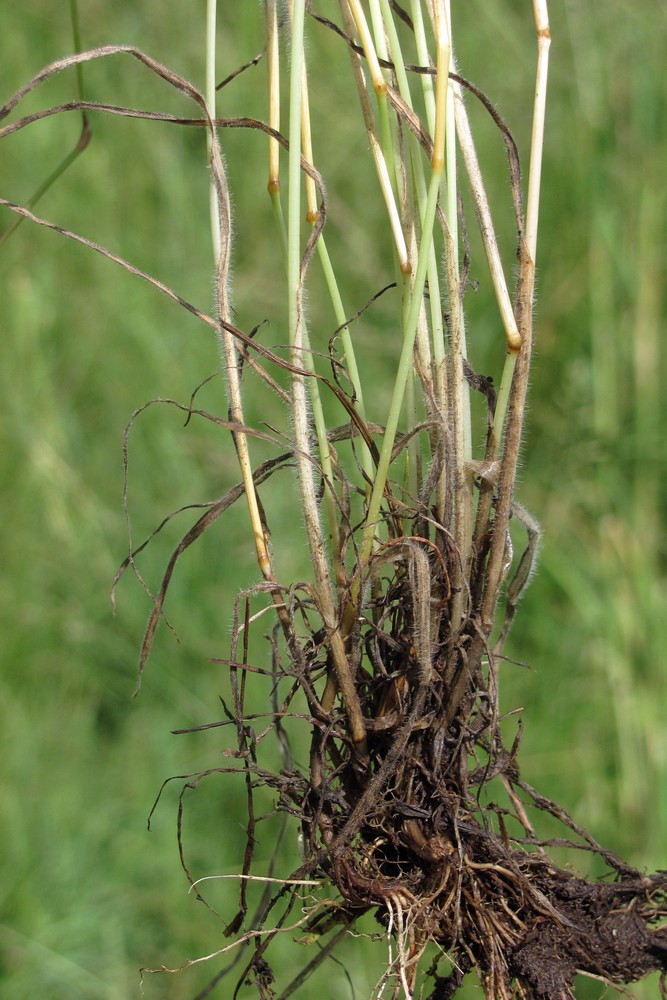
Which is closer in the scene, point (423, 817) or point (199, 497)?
point (423, 817)

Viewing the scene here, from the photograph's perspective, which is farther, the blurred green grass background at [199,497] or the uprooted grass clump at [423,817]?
the blurred green grass background at [199,497]

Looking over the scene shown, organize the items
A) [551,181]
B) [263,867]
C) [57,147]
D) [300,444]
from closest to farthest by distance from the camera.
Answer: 1. [300,444]
2. [263,867]
3. [551,181]
4. [57,147]

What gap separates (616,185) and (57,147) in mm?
1366

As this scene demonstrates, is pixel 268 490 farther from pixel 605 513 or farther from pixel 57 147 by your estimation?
pixel 57 147

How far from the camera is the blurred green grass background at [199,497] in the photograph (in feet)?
5.55

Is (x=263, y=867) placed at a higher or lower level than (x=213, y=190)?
lower

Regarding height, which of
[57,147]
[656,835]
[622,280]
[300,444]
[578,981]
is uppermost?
[57,147]

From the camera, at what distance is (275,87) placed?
0.64 meters

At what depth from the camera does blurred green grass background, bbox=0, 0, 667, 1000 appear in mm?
1692

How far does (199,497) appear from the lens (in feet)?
6.59

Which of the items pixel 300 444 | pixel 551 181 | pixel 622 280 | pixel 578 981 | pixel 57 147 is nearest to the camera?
pixel 300 444

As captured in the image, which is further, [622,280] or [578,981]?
[622,280]

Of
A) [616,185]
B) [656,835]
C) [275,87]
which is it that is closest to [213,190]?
[275,87]

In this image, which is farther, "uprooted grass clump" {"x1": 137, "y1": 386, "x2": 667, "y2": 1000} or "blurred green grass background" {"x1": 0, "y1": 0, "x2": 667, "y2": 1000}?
"blurred green grass background" {"x1": 0, "y1": 0, "x2": 667, "y2": 1000}
